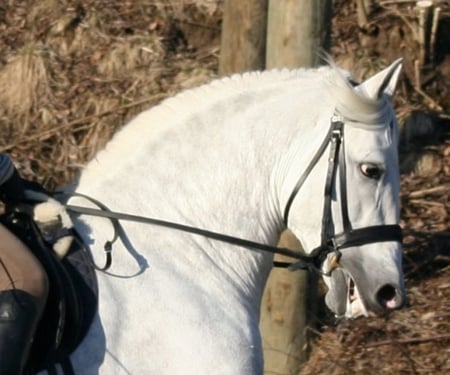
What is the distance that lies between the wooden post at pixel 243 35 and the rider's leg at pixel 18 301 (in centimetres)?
470

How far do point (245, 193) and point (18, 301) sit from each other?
110cm

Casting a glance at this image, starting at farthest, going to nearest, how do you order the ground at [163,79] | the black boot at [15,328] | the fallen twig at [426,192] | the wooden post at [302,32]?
the fallen twig at [426,192]
the ground at [163,79]
the wooden post at [302,32]
the black boot at [15,328]

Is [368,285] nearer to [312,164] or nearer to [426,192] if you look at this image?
[312,164]

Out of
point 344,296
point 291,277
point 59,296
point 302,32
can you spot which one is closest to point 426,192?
point 291,277

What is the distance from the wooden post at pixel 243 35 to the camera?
9.05 m

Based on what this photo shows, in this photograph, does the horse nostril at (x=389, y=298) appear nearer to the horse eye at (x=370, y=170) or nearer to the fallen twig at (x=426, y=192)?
the horse eye at (x=370, y=170)

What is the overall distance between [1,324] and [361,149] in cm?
156

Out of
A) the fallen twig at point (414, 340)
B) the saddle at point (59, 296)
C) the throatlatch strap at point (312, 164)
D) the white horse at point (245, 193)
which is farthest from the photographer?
the fallen twig at point (414, 340)

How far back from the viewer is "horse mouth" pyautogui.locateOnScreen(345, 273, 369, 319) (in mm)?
5024

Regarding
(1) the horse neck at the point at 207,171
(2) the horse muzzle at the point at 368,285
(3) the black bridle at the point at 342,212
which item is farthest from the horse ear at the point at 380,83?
(2) the horse muzzle at the point at 368,285

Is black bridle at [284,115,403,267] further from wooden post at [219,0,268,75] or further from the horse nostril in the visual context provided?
wooden post at [219,0,268,75]

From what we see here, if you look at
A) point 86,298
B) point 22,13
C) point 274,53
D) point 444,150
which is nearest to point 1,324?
point 86,298

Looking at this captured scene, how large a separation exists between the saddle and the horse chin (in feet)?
3.29

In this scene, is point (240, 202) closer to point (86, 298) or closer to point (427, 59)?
point (86, 298)
